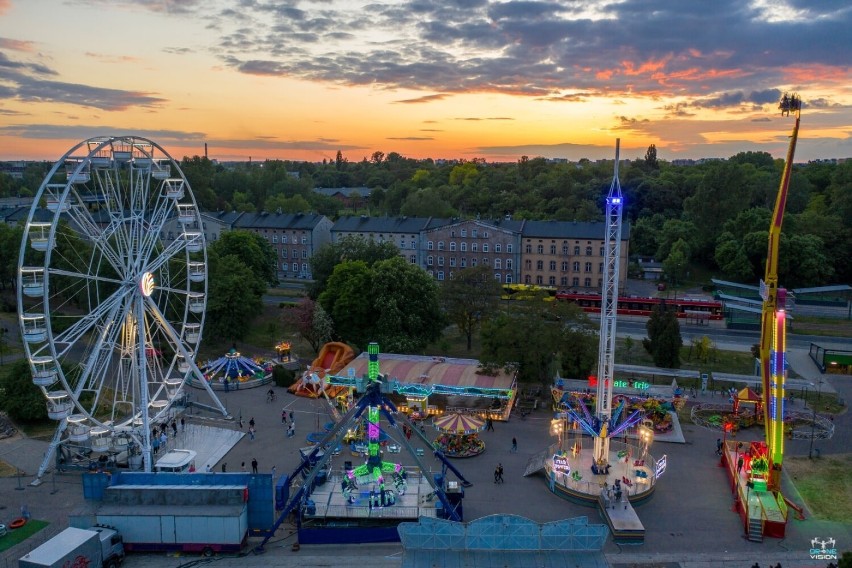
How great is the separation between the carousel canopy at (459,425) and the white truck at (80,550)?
640 inches

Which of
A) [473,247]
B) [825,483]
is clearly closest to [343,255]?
[473,247]

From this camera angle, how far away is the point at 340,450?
121 ft

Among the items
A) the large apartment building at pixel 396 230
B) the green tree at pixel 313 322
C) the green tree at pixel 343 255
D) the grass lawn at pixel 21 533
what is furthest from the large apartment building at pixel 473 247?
the grass lawn at pixel 21 533

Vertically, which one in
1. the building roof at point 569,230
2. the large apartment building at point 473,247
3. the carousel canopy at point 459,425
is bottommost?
the carousel canopy at point 459,425

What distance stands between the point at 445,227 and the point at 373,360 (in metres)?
52.4

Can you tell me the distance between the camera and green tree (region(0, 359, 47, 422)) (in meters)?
39.6

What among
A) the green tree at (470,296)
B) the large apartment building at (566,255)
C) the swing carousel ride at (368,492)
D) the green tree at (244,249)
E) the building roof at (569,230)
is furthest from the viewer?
the large apartment building at (566,255)

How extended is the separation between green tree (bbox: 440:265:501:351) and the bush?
14.0m

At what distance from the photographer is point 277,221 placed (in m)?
91.1

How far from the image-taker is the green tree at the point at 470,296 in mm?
54844

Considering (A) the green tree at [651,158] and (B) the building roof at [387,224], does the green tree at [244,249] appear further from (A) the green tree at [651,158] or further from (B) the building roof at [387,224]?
(A) the green tree at [651,158]

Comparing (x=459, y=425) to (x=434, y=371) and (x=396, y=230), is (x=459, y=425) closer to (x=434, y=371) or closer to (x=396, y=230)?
(x=434, y=371)

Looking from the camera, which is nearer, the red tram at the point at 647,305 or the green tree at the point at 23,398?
the green tree at the point at 23,398

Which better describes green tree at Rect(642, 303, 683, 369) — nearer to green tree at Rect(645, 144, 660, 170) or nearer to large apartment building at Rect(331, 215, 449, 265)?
large apartment building at Rect(331, 215, 449, 265)
